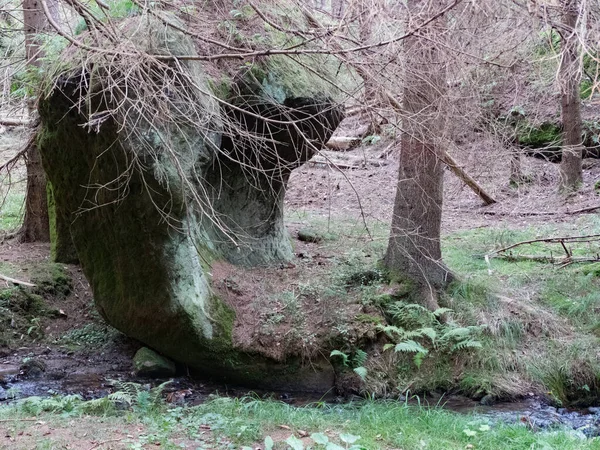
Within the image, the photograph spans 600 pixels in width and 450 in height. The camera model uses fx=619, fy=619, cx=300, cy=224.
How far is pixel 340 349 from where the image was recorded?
777cm

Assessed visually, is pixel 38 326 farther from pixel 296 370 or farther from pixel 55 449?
pixel 55 449

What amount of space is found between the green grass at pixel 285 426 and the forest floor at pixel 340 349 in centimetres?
2

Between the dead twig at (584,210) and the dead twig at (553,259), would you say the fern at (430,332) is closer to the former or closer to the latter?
the dead twig at (553,259)

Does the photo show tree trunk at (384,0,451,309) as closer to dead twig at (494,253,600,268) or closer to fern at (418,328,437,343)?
fern at (418,328,437,343)

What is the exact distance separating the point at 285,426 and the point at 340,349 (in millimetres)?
2390

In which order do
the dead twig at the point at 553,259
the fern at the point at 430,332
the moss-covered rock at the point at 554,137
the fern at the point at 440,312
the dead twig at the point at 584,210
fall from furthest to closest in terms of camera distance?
the moss-covered rock at the point at 554,137
the dead twig at the point at 584,210
the dead twig at the point at 553,259
the fern at the point at 440,312
the fern at the point at 430,332

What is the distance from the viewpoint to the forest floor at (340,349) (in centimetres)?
535

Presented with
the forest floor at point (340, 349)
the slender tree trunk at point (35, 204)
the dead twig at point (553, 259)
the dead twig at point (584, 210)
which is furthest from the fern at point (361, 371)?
the dead twig at point (584, 210)

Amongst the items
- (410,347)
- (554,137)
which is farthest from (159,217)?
(554,137)

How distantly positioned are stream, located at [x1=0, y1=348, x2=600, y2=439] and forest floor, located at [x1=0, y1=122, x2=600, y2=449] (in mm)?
32

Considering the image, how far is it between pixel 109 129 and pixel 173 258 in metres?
1.71

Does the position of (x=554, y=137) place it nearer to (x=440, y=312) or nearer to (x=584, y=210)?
(x=584, y=210)

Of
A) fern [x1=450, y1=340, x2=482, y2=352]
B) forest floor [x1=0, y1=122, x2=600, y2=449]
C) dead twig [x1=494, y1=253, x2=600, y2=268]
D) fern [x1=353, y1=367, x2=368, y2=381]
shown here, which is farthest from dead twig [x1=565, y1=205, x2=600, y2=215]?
fern [x1=353, y1=367, x2=368, y2=381]

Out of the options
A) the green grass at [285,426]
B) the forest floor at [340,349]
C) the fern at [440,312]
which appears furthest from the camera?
the fern at [440,312]
